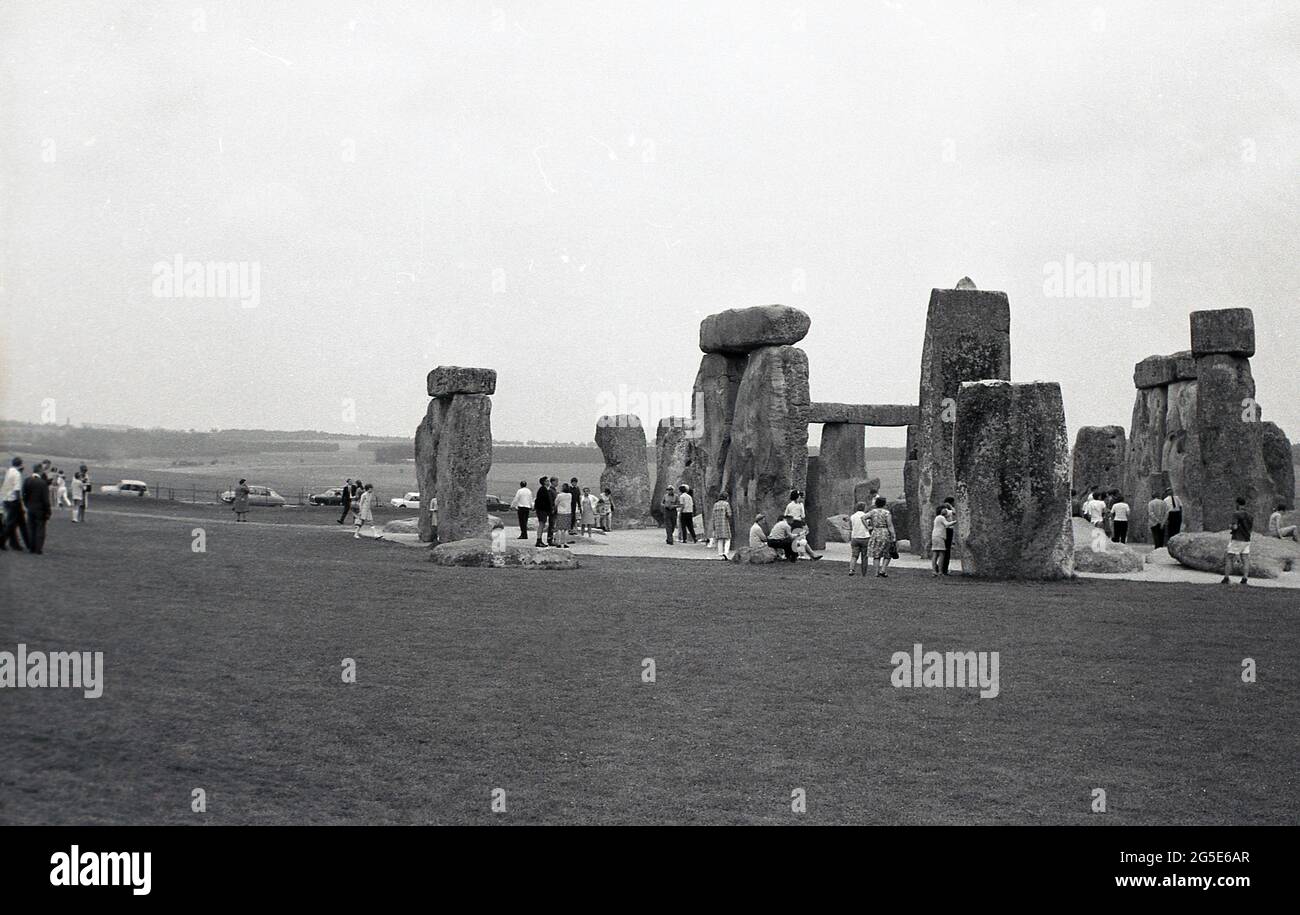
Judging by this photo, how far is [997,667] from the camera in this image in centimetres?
908

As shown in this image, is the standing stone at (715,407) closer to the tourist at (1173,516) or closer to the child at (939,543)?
the child at (939,543)

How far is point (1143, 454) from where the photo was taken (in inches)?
981

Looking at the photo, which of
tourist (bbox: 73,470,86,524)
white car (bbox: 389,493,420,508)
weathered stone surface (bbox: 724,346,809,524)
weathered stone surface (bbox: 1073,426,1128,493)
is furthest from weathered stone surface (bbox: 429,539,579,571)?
white car (bbox: 389,493,420,508)

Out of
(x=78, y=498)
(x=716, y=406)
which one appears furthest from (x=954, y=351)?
(x=78, y=498)

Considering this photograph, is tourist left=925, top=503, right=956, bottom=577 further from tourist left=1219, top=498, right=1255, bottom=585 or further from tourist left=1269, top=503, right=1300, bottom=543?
tourist left=1269, top=503, right=1300, bottom=543

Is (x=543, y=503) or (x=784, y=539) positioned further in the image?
(x=543, y=503)

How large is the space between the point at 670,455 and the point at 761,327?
918 cm

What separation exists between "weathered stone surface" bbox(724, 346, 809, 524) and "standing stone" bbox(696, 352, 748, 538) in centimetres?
197

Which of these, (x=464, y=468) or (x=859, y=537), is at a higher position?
(x=464, y=468)

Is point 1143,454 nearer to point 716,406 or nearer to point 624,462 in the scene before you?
point 716,406

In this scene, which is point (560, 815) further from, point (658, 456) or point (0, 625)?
point (658, 456)

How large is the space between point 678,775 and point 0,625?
3.40m

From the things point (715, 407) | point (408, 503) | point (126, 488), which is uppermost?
point (715, 407)
